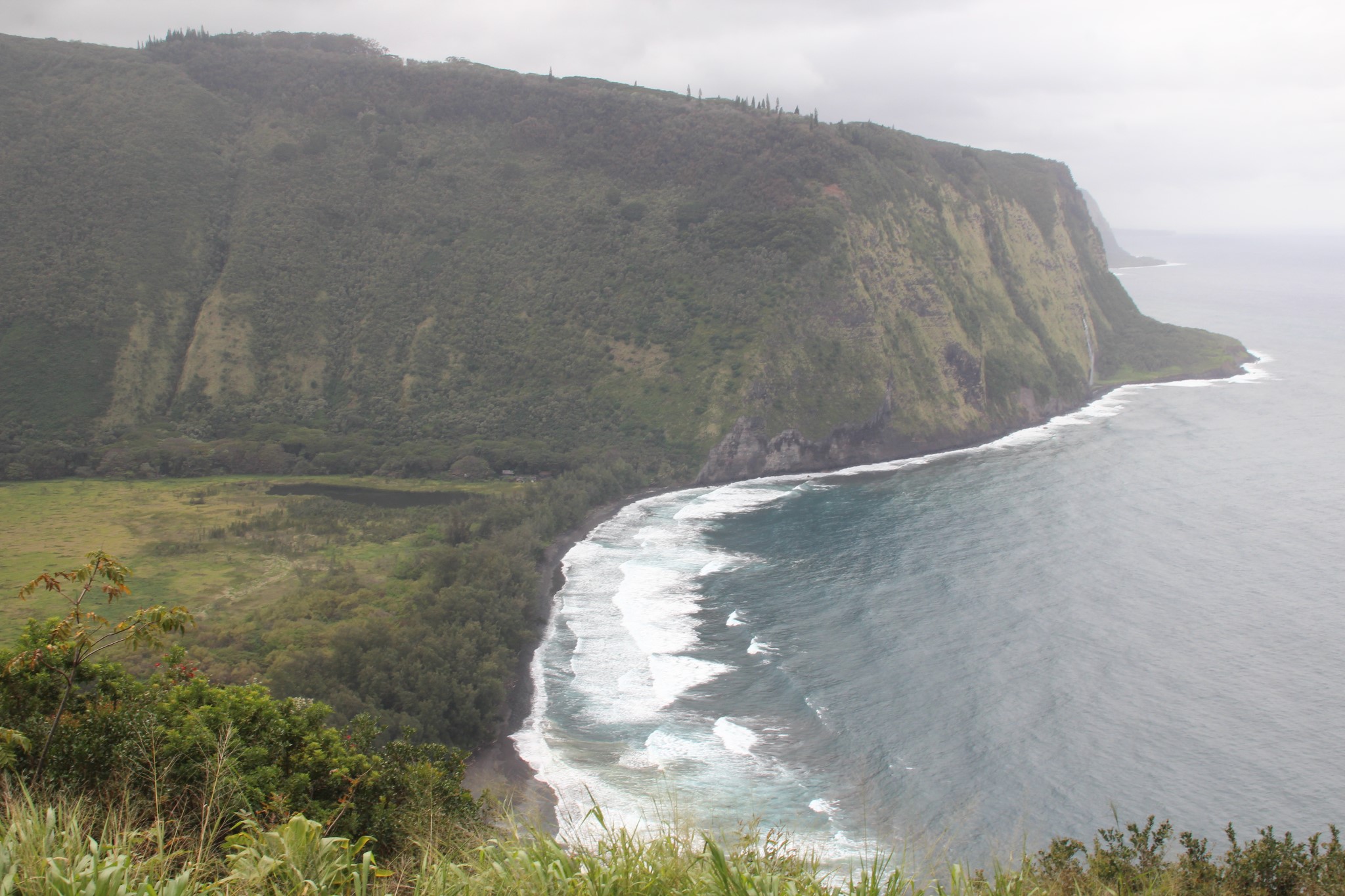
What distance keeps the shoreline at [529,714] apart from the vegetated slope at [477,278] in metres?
5.51

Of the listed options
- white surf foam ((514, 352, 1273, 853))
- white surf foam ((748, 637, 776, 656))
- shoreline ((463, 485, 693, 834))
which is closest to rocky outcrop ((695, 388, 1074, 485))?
white surf foam ((514, 352, 1273, 853))

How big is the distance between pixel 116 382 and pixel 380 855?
97925 millimetres

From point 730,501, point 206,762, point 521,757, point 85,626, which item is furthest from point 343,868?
point 730,501

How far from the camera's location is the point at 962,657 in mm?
55625

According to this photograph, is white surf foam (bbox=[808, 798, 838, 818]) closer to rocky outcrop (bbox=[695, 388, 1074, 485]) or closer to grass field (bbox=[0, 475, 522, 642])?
grass field (bbox=[0, 475, 522, 642])

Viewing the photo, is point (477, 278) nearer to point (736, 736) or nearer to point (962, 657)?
point (962, 657)

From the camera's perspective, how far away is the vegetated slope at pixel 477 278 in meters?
104

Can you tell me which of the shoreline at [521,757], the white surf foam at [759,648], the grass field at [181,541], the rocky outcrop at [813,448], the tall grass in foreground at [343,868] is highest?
the tall grass in foreground at [343,868]

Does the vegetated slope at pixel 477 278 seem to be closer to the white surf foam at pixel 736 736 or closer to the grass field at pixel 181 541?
the grass field at pixel 181 541

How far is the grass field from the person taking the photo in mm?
60156

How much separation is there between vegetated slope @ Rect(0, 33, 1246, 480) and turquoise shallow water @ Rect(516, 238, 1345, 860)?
61.0 feet

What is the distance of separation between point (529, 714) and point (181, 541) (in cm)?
3660

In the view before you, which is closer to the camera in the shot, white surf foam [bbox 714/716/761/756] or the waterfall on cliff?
white surf foam [bbox 714/716/761/756]

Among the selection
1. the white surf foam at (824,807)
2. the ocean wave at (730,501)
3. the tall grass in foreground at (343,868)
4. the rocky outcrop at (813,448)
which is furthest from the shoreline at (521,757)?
the rocky outcrop at (813,448)
